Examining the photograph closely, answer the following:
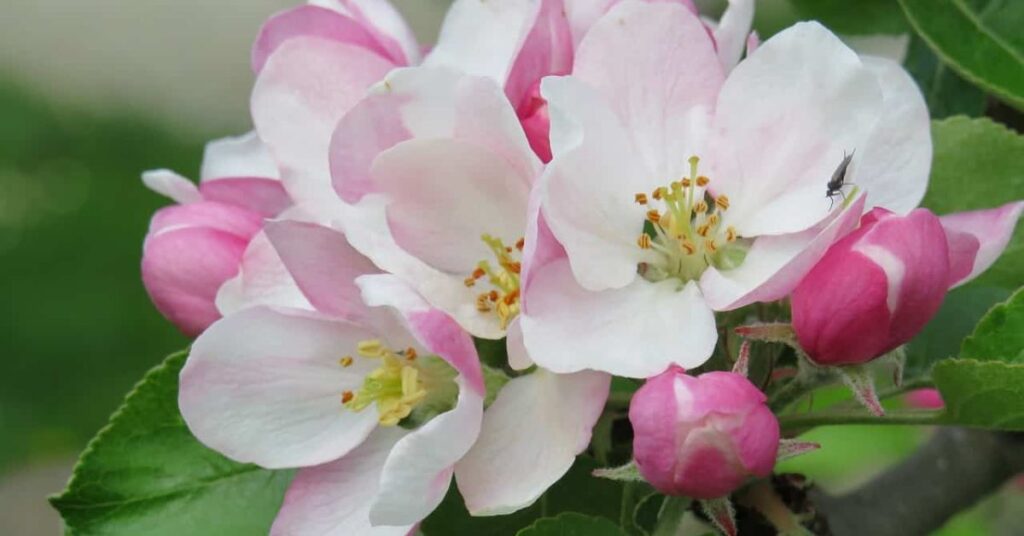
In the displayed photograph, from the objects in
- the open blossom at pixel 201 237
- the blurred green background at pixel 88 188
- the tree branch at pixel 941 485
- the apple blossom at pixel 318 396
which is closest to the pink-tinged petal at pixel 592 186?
the apple blossom at pixel 318 396

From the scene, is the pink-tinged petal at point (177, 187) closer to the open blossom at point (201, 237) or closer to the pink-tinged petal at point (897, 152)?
the open blossom at point (201, 237)

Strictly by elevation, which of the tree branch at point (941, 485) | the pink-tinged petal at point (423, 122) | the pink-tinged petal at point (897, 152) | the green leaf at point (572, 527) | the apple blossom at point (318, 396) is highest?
the pink-tinged petal at point (423, 122)

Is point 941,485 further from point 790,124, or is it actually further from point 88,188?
point 88,188

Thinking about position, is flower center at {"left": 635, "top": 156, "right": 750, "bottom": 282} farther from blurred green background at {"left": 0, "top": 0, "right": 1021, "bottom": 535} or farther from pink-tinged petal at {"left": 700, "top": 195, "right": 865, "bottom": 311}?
blurred green background at {"left": 0, "top": 0, "right": 1021, "bottom": 535}

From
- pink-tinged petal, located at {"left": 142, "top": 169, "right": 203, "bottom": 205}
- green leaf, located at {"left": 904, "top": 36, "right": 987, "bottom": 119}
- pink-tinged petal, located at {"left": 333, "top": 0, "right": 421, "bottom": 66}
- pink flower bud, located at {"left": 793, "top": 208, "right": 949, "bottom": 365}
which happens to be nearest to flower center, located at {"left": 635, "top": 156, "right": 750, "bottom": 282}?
pink flower bud, located at {"left": 793, "top": 208, "right": 949, "bottom": 365}

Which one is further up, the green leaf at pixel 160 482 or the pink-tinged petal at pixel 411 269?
the pink-tinged petal at pixel 411 269

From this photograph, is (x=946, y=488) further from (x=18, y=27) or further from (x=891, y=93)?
(x=18, y=27)

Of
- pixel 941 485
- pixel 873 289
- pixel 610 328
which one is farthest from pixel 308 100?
pixel 941 485

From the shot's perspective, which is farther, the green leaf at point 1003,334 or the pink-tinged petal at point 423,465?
the green leaf at point 1003,334
